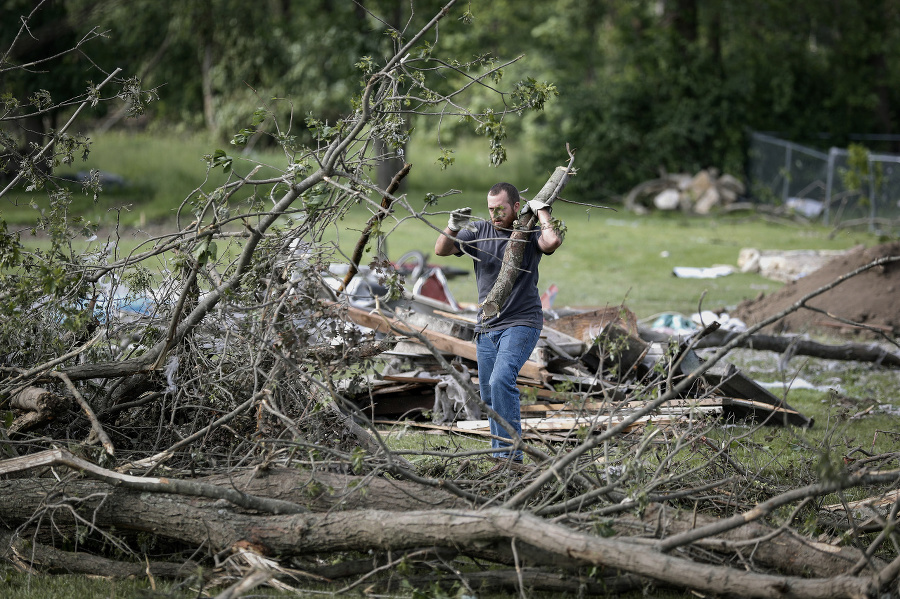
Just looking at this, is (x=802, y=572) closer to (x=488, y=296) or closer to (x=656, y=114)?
(x=488, y=296)

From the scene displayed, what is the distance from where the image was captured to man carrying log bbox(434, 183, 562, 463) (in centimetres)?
468

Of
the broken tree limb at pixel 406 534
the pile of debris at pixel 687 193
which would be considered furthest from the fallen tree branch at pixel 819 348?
the pile of debris at pixel 687 193

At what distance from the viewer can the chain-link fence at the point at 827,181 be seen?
17000 millimetres

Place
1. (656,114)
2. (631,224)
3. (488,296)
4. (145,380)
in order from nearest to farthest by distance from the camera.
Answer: (145,380) → (488,296) → (631,224) → (656,114)

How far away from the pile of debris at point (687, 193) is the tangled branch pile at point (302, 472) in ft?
54.3

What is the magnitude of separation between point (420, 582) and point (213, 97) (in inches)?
998

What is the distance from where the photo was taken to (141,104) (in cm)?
482

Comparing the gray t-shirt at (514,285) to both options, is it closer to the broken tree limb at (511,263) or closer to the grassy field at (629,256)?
the broken tree limb at (511,263)

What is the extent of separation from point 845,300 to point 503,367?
6708 millimetres

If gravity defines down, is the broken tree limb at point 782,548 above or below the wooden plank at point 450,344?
above

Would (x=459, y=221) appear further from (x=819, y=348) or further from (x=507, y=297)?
(x=819, y=348)

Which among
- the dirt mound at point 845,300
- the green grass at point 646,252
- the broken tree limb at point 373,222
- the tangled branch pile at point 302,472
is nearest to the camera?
the tangled branch pile at point 302,472

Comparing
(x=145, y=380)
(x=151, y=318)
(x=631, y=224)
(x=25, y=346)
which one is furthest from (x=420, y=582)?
(x=631, y=224)

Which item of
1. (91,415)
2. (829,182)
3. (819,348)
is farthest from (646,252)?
(91,415)
